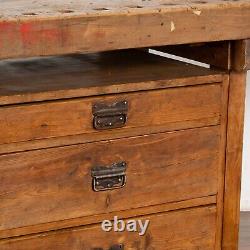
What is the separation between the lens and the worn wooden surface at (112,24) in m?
1.36

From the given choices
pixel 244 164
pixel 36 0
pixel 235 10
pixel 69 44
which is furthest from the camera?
pixel 244 164

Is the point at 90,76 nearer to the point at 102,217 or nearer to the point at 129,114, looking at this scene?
the point at 129,114

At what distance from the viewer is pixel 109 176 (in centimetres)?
151

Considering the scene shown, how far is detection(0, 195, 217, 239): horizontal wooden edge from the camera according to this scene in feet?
4.84

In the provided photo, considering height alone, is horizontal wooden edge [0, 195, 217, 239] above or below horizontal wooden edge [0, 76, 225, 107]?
below

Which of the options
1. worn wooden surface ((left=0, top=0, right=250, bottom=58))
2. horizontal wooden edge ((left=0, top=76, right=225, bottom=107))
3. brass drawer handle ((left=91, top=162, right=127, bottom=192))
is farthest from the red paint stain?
brass drawer handle ((left=91, top=162, right=127, bottom=192))

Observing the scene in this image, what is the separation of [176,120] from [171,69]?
147 millimetres

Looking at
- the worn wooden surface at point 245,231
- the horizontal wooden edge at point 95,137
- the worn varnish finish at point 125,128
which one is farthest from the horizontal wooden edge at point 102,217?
the worn wooden surface at point 245,231

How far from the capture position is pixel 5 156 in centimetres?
141

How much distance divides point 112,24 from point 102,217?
1.40 ft

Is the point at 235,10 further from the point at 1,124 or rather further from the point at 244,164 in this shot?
the point at 244,164

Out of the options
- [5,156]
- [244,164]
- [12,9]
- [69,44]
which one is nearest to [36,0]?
[12,9]

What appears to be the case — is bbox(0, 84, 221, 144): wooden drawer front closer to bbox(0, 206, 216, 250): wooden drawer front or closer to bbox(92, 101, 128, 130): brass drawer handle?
bbox(92, 101, 128, 130): brass drawer handle

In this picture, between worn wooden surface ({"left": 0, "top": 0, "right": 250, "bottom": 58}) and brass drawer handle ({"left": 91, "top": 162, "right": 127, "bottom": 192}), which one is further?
brass drawer handle ({"left": 91, "top": 162, "right": 127, "bottom": 192})
